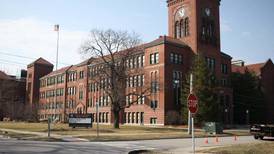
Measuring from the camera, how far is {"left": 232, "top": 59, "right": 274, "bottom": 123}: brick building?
8575cm

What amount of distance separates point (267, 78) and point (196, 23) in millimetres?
30927

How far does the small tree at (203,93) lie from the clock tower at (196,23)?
9398 mm

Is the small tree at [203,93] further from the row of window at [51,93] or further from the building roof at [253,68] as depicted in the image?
the row of window at [51,93]

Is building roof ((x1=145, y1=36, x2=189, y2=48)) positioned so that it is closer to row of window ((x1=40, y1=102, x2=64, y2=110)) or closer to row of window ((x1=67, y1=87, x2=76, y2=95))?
row of window ((x1=67, y1=87, x2=76, y2=95))

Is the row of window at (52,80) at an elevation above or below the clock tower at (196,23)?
below

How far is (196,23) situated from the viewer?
68312 millimetres

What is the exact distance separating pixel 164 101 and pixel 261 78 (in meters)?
34.4

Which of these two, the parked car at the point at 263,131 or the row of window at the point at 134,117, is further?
the row of window at the point at 134,117

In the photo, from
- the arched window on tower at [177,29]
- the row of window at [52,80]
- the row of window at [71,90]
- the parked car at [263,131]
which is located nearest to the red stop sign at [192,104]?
the parked car at [263,131]

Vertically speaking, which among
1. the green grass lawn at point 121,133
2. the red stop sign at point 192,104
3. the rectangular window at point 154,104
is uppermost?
the rectangular window at point 154,104

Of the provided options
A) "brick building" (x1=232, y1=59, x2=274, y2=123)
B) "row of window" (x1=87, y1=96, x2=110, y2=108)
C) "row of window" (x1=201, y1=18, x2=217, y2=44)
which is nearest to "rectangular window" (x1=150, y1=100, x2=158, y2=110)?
"row of window" (x1=87, y1=96, x2=110, y2=108)

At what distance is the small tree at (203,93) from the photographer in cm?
5581

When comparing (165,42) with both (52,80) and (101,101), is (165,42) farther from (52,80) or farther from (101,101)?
(52,80)

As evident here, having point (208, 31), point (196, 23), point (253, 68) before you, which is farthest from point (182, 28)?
point (253, 68)
